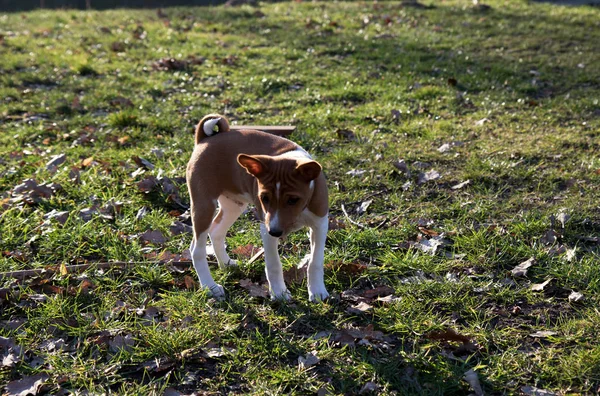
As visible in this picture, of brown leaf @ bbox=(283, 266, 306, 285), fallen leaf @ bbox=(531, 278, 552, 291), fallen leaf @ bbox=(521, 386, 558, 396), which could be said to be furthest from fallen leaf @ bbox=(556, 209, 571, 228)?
brown leaf @ bbox=(283, 266, 306, 285)

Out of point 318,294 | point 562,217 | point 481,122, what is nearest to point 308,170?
point 318,294

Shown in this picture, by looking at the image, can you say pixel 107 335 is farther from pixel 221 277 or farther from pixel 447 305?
pixel 447 305

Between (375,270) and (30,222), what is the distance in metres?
2.65

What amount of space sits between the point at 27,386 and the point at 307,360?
1.39 meters

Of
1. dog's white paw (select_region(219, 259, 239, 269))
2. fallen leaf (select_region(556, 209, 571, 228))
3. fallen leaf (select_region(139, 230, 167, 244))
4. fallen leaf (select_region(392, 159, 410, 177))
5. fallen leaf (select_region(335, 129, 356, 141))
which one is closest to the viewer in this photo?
dog's white paw (select_region(219, 259, 239, 269))

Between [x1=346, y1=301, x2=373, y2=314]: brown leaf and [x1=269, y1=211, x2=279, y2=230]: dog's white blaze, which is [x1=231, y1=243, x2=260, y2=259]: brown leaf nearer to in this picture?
[x1=346, y1=301, x2=373, y2=314]: brown leaf

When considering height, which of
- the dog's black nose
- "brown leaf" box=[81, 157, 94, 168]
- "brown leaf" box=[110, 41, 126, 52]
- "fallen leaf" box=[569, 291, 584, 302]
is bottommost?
"brown leaf" box=[81, 157, 94, 168]

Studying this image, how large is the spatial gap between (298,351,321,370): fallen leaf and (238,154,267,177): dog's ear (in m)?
0.98

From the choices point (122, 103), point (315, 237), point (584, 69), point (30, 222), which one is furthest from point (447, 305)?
point (584, 69)

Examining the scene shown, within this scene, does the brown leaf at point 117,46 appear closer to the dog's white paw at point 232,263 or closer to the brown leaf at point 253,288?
the dog's white paw at point 232,263

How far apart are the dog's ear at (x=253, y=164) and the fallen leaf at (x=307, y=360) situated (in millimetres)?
976

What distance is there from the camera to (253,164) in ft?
10.6

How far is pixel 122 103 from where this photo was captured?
25.6 ft

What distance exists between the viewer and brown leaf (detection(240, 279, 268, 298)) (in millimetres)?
3818
